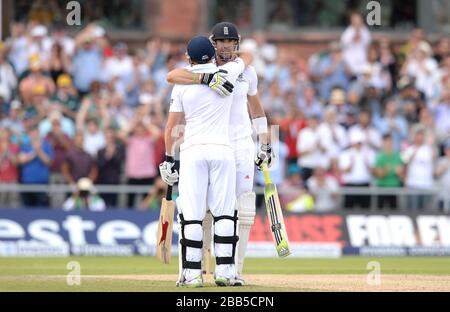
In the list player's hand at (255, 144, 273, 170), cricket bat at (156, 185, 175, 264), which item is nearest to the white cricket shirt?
player's hand at (255, 144, 273, 170)

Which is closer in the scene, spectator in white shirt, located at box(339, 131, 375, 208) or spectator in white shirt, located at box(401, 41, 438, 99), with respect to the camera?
spectator in white shirt, located at box(339, 131, 375, 208)

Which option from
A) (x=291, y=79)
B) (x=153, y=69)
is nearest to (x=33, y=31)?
(x=153, y=69)

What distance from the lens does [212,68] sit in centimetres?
1302

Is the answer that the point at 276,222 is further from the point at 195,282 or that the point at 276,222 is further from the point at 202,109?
the point at 202,109

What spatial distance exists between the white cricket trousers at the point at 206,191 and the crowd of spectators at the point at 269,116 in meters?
9.52

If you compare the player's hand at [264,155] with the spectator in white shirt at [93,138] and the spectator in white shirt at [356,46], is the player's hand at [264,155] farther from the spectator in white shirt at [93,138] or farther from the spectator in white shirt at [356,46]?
the spectator in white shirt at [356,46]

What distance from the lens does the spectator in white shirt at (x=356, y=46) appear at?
83.9ft

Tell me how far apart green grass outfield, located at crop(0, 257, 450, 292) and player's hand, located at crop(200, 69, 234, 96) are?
6.67ft

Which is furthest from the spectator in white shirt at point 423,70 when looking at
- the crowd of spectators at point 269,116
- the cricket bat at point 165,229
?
the cricket bat at point 165,229

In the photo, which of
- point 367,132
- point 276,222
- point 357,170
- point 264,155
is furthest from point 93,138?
point 276,222

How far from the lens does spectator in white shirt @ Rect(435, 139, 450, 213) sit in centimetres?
2320

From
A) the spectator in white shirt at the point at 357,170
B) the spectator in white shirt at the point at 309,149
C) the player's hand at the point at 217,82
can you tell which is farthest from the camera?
the spectator in white shirt at the point at 309,149

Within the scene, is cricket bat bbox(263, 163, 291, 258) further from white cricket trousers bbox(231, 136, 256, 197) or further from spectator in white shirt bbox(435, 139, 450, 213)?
spectator in white shirt bbox(435, 139, 450, 213)
